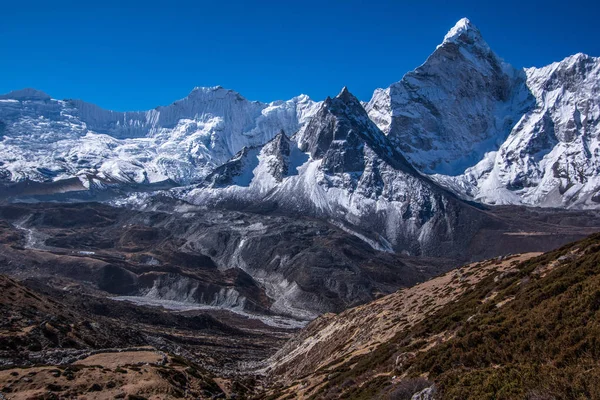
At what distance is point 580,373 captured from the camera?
20531 millimetres

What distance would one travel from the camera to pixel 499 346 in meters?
27.7

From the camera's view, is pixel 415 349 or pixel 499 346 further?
pixel 415 349

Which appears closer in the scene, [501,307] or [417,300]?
[501,307]

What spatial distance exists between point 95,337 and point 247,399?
91.6 feet

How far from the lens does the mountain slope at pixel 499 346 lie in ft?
71.7

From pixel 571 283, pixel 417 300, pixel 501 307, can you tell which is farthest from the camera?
pixel 417 300

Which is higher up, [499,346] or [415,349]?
[499,346]

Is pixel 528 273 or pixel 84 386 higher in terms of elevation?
pixel 528 273

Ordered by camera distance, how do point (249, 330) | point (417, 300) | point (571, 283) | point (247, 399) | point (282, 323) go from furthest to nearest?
point (282, 323)
point (249, 330)
point (417, 300)
point (247, 399)
point (571, 283)

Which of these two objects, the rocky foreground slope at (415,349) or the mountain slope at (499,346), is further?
the rocky foreground slope at (415,349)

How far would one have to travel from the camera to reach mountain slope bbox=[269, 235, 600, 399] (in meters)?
21.9

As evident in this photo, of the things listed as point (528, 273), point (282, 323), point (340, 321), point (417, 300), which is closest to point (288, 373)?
point (340, 321)

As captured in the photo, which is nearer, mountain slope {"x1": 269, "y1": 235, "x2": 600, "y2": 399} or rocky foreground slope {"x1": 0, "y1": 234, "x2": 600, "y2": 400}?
mountain slope {"x1": 269, "y1": 235, "x2": 600, "y2": 399}

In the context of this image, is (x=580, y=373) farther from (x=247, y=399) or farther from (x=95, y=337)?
(x=95, y=337)
